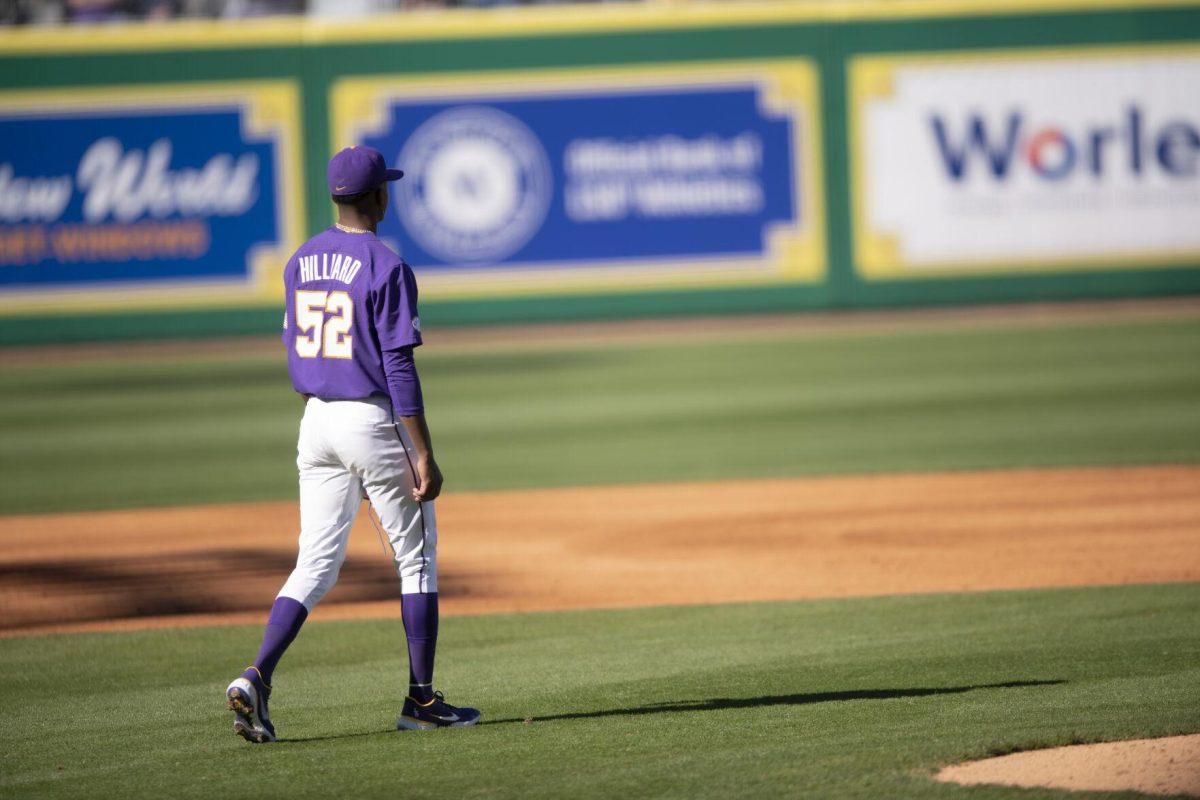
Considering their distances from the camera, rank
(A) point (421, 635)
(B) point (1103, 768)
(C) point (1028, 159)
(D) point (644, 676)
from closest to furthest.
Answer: (B) point (1103, 768)
(A) point (421, 635)
(D) point (644, 676)
(C) point (1028, 159)

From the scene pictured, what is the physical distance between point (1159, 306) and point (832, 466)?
974 centimetres

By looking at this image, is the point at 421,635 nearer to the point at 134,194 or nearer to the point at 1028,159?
the point at 134,194

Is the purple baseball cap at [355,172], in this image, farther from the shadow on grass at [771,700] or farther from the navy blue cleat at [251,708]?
the shadow on grass at [771,700]

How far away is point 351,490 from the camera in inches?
201

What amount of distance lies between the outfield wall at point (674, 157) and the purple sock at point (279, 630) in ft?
49.0

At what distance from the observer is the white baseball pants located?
5.01 meters

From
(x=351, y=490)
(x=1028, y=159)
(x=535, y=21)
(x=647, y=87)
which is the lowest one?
(x=351, y=490)

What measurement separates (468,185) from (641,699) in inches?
593

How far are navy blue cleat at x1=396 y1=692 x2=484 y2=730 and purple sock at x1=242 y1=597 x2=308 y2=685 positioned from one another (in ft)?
1.37

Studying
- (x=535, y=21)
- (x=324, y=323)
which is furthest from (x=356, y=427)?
(x=535, y=21)

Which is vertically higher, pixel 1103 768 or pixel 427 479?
pixel 427 479

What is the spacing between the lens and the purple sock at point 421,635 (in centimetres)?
514

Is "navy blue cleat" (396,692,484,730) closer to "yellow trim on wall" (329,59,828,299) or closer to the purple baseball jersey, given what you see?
the purple baseball jersey

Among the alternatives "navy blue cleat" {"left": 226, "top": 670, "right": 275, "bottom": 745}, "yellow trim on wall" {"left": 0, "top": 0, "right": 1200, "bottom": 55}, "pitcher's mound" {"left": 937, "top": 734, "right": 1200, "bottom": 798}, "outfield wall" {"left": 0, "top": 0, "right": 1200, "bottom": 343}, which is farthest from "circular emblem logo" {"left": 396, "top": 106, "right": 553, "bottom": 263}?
"pitcher's mound" {"left": 937, "top": 734, "right": 1200, "bottom": 798}
